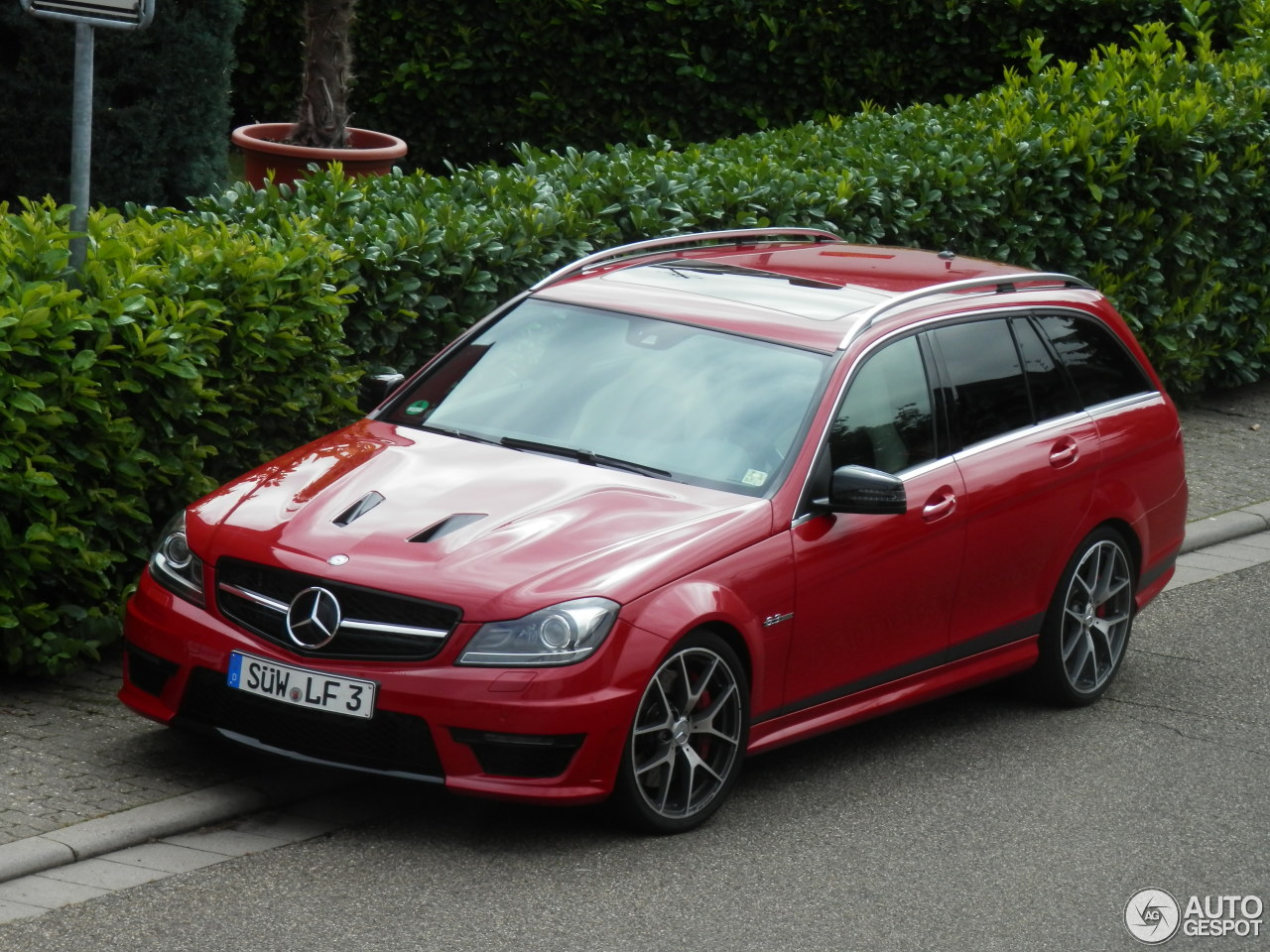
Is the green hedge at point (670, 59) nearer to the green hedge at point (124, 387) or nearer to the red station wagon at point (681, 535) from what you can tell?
the red station wagon at point (681, 535)

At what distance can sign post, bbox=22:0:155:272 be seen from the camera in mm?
6785

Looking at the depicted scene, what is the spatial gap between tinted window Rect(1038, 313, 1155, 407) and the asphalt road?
1394 millimetres

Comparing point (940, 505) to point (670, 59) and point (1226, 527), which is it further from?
point (670, 59)

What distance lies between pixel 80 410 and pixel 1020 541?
350cm

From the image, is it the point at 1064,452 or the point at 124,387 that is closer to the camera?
the point at 124,387

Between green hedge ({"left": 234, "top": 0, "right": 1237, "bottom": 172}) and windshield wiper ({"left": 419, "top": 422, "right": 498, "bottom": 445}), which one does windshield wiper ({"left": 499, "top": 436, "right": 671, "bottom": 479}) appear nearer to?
windshield wiper ({"left": 419, "top": 422, "right": 498, "bottom": 445})

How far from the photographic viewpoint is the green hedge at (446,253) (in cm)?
713

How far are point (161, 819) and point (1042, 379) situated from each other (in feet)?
12.6

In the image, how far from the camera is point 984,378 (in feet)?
24.9

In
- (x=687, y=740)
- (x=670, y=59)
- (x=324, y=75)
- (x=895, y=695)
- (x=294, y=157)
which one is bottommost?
(x=895, y=695)

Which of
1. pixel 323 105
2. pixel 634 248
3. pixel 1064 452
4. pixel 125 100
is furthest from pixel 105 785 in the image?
Answer: pixel 323 105

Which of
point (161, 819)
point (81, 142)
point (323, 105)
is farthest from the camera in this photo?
point (323, 105)

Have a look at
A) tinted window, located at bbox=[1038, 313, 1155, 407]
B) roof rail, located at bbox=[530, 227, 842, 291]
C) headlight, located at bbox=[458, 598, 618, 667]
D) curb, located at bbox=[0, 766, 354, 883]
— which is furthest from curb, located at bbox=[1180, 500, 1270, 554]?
curb, located at bbox=[0, 766, 354, 883]

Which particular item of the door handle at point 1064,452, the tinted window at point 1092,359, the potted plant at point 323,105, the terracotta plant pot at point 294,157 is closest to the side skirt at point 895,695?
the door handle at point 1064,452
